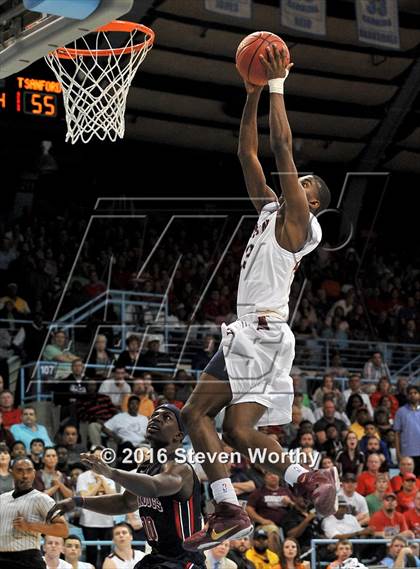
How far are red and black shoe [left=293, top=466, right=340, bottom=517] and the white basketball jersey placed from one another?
91cm

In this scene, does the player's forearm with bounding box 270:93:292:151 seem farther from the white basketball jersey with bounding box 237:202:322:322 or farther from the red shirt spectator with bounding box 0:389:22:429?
the red shirt spectator with bounding box 0:389:22:429

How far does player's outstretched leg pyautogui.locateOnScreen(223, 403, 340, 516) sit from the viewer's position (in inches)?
243

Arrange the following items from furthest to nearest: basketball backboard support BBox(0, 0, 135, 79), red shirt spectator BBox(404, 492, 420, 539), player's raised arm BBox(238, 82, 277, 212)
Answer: red shirt spectator BBox(404, 492, 420, 539)
player's raised arm BBox(238, 82, 277, 212)
basketball backboard support BBox(0, 0, 135, 79)

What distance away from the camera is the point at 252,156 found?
690cm

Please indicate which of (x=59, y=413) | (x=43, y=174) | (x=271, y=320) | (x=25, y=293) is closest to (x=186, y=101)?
(x=43, y=174)

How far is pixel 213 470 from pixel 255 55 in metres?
2.28

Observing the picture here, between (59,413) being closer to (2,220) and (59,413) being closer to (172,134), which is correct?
(2,220)

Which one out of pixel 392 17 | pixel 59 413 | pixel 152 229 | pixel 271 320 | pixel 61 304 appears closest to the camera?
pixel 271 320

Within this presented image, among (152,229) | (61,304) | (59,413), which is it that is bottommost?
(59,413)

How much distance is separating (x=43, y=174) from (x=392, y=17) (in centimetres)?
619

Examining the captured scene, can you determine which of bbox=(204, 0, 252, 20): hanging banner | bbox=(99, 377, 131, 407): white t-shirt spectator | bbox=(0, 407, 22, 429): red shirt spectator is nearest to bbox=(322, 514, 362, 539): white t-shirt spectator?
bbox=(99, 377, 131, 407): white t-shirt spectator

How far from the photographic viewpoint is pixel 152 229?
17.6m

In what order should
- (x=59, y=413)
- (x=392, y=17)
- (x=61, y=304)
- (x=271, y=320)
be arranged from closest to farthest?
1. (x=271, y=320)
2. (x=59, y=413)
3. (x=61, y=304)
4. (x=392, y=17)

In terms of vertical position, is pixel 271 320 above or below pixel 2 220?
below
